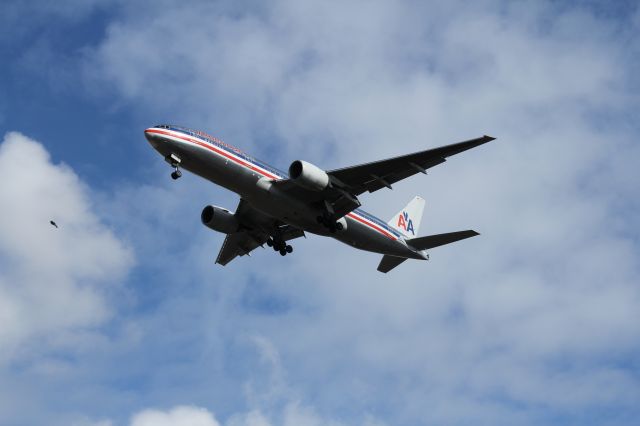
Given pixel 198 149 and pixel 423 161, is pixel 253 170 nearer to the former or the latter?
pixel 198 149

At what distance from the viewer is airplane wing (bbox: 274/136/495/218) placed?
37.6m

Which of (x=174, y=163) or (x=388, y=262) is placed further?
(x=388, y=262)

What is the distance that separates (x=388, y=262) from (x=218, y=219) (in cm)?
1133

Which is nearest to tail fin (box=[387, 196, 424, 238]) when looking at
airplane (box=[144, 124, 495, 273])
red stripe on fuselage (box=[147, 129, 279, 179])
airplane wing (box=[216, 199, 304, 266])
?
airplane (box=[144, 124, 495, 273])

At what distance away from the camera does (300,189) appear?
3934 centimetres

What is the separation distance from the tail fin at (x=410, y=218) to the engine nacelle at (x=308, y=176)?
10730 mm

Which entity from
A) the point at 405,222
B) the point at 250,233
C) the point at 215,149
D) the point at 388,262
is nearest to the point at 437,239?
the point at 388,262

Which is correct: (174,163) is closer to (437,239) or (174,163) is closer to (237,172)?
(237,172)

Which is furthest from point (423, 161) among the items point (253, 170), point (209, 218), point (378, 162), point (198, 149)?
point (209, 218)

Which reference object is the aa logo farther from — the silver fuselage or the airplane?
the silver fuselage

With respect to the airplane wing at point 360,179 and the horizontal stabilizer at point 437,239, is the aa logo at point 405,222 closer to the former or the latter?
the horizontal stabilizer at point 437,239

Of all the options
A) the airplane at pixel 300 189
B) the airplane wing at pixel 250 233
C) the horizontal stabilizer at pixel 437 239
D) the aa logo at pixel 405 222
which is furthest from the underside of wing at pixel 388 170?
the aa logo at pixel 405 222

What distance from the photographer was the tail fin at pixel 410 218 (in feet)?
164

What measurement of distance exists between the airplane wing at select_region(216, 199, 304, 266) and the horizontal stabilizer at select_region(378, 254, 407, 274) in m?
5.76
